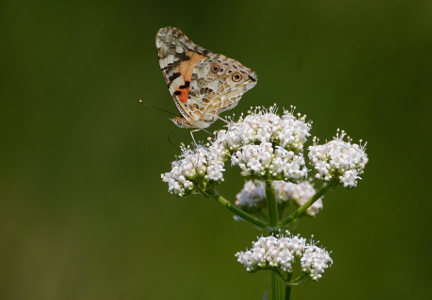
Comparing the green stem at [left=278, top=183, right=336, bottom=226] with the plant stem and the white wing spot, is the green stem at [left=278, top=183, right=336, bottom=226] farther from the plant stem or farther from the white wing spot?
the white wing spot

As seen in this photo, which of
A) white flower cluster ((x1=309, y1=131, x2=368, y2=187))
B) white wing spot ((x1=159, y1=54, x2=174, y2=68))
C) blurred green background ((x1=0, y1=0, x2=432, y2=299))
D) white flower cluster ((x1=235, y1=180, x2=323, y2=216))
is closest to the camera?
white flower cluster ((x1=309, y1=131, x2=368, y2=187))

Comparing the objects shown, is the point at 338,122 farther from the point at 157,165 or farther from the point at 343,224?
the point at 157,165

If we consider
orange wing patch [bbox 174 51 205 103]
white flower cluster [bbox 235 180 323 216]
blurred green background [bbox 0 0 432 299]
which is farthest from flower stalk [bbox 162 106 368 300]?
blurred green background [bbox 0 0 432 299]

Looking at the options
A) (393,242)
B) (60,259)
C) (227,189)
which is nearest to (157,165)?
(227,189)

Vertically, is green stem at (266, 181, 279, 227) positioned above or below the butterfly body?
below

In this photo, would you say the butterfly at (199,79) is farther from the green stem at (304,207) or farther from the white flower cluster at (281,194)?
the green stem at (304,207)
